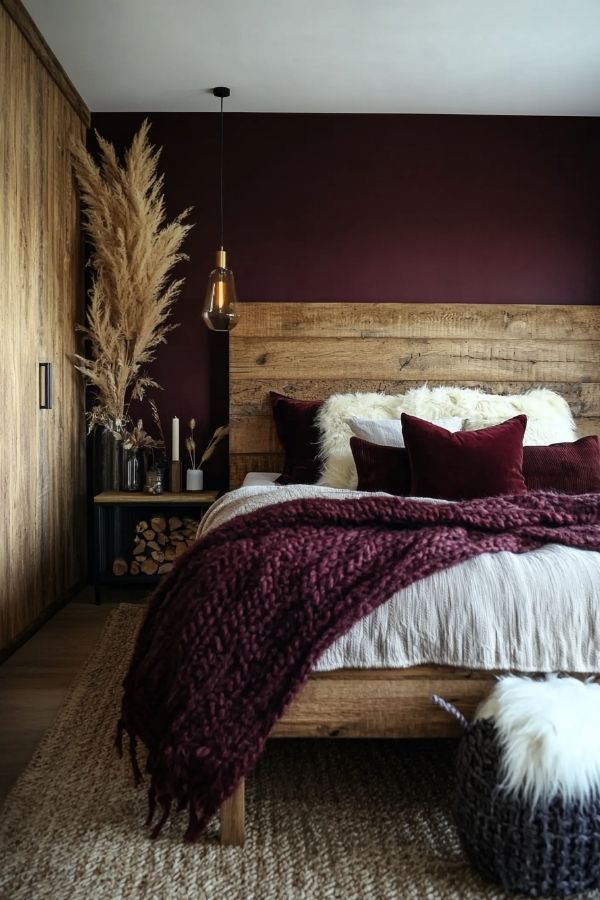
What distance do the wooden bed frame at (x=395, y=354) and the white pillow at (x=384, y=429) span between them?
700 millimetres

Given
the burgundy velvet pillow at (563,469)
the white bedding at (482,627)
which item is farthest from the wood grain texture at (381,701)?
the burgundy velvet pillow at (563,469)

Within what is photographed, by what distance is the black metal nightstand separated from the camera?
3.75 m

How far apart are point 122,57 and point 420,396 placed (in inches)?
82.0

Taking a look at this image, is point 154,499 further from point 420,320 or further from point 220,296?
point 420,320

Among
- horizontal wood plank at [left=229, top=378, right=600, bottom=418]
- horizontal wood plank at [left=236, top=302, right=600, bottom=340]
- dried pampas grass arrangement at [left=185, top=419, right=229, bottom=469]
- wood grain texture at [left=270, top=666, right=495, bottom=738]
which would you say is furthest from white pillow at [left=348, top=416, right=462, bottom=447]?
wood grain texture at [left=270, top=666, right=495, bottom=738]

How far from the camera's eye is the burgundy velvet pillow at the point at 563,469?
9.93ft

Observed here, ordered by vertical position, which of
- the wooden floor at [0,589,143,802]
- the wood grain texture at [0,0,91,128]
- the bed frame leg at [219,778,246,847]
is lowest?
the wooden floor at [0,589,143,802]

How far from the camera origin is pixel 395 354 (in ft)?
13.3

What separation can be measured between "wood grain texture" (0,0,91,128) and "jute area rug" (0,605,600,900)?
8.77ft

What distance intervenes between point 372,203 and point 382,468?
1803 millimetres

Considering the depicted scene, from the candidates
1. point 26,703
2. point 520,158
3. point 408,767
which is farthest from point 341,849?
point 520,158

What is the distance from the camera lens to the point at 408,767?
210 cm

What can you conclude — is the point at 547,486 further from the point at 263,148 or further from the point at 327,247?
the point at 263,148

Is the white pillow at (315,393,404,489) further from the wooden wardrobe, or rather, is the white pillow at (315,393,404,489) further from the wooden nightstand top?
the wooden wardrobe
